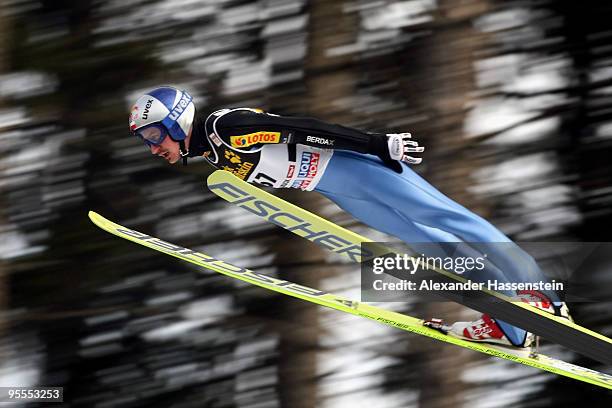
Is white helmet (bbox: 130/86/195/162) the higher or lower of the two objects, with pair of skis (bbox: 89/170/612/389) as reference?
higher

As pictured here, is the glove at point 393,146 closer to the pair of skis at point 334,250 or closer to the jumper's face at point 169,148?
the pair of skis at point 334,250

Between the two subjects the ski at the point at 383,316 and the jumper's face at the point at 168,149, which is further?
the ski at the point at 383,316

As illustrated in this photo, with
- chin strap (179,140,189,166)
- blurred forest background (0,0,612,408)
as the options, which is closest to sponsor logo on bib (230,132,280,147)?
chin strap (179,140,189,166)

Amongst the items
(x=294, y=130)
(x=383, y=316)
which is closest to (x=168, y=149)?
(x=294, y=130)

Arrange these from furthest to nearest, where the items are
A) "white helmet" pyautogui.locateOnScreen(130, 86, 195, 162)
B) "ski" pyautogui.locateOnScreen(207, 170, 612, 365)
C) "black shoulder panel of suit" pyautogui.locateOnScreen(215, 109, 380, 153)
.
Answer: "ski" pyautogui.locateOnScreen(207, 170, 612, 365)
"white helmet" pyautogui.locateOnScreen(130, 86, 195, 162)
"black shoulder panel of suit" pyautogui.locateOnScreen(215, 109, 380, 153)

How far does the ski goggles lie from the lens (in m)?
5.73

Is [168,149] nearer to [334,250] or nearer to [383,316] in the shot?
[334,250]

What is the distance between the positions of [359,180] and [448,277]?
670 millimetres

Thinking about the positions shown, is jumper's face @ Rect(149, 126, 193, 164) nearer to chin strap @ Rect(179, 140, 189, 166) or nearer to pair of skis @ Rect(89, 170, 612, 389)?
chin strap @ Rect(179, 140, 189, 166)

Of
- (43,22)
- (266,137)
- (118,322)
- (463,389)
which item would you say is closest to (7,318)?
(118,322)

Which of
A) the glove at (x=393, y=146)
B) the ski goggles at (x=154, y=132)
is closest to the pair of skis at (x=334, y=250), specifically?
the ski goggles at (x=154, y=132)

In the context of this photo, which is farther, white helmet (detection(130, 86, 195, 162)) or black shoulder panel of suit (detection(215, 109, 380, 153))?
white helmet (detection(130, 86, 195, 162))

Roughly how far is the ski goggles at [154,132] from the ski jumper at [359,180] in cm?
16

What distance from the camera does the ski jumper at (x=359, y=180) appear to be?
5656mm
